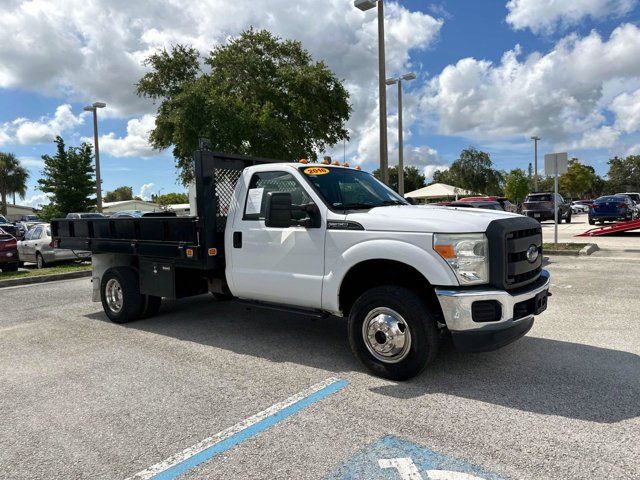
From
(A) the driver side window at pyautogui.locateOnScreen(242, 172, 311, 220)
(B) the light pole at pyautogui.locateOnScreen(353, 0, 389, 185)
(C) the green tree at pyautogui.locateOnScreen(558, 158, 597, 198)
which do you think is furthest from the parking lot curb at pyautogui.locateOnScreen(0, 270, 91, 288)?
(C) the green tree at pyautogui.locateOnScreen(558, 158, 597, 198)

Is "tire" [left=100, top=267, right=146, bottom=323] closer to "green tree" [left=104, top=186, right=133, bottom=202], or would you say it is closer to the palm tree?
the palm tree

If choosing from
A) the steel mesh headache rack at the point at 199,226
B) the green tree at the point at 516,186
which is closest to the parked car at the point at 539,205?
the steel mesh headache rack at the point at 199,226

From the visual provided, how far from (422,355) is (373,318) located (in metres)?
0.54

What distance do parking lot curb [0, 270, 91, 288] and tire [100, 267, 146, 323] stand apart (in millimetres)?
5723

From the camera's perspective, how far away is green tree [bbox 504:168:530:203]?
2176 inches

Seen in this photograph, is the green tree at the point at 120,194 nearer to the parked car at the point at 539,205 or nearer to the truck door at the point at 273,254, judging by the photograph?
the parked car at the point at 539,205

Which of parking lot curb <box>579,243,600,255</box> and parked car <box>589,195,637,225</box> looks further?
parked car <box>589,195,637,225</box>

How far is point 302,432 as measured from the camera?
344 centimetres

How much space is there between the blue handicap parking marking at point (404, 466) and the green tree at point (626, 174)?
330 feet

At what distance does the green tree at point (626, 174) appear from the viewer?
285 feet

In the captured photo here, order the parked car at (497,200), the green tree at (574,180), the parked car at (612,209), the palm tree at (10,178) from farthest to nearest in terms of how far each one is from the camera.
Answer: the green tree at (574,180) → the palm tree at (10,178) → the parked car at (612,209) → the parked car at (497,200)

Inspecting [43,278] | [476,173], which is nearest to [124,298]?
Result: [43,278]

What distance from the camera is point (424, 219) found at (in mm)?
4258

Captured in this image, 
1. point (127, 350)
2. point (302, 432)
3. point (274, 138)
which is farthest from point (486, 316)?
point (274, 138)
